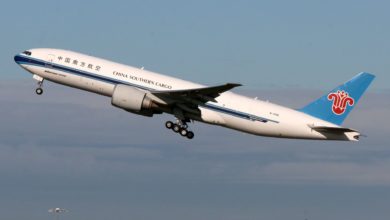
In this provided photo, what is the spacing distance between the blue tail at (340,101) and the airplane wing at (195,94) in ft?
26.6

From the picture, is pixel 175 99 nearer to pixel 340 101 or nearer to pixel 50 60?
pixel 50 60

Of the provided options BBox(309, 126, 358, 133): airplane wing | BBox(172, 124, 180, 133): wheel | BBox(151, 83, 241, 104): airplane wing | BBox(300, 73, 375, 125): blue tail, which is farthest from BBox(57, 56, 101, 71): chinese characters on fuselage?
BBox(309, 126, 358, 133): airplane wing

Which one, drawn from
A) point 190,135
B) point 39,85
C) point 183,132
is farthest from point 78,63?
point 190,135

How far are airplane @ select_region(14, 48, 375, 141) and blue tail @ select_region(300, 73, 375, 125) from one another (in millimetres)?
903

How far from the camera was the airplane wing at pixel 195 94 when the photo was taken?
59438mm

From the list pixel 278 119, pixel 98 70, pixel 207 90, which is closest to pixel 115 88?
pixel 98 70

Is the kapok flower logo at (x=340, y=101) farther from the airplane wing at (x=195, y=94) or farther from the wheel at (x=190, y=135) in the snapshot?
the wheel at (x=190, y=135)

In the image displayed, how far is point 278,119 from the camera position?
204 ft

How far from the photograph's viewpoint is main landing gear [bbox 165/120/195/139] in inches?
2522

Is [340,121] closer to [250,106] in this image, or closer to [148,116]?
[250,106]

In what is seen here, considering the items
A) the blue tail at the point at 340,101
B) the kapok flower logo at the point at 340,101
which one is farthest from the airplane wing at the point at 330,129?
the kapok flower logo at the point at 340,101

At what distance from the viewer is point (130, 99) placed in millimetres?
60469

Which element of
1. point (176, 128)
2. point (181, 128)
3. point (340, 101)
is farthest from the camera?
point (340, 101)

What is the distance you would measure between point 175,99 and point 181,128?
3.03 meters
